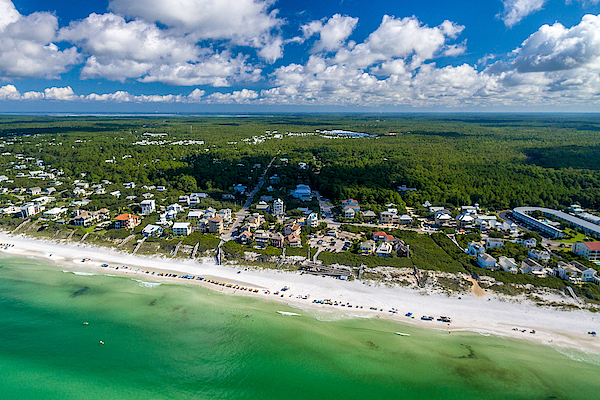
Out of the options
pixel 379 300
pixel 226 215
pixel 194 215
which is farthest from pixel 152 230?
pixel 379 300

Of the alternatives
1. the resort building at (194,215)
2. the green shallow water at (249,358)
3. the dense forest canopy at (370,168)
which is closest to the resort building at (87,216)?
the resort building at (194,215)

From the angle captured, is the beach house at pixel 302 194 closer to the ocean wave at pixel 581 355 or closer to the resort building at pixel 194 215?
the resort building at pixel 194 215

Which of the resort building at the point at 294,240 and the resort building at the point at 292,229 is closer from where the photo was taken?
the resort building at the point at 294,240

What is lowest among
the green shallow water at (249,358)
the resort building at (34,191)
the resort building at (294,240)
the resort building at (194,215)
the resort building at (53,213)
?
the green shallow water at (249,358)

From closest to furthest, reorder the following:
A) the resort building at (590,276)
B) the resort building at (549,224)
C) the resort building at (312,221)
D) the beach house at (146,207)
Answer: the resort building at (590,276), the resort building at (549,224), the resort building at (312,221), the beach house at (146,207)

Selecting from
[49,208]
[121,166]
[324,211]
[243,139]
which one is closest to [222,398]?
[324,211]

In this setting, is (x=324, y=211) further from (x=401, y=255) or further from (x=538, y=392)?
(x=538, y=392)

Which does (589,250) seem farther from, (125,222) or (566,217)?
(125,222)
